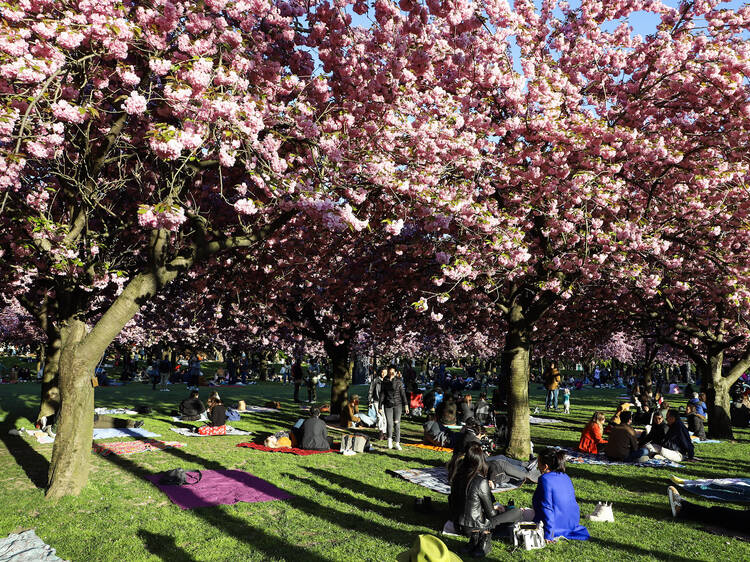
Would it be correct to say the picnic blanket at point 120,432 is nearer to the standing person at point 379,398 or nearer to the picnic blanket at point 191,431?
the picnic blanket at point 191,431

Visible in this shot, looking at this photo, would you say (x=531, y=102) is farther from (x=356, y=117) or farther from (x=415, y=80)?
(x=356, y=117)

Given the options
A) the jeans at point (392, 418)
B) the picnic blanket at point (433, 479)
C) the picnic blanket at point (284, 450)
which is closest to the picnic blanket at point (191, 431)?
the picnic blanket at point (284, 450)

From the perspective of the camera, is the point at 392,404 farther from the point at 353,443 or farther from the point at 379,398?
the point at 353,443

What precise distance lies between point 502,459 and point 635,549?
3.88 metres

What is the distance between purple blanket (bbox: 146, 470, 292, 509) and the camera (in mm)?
9734

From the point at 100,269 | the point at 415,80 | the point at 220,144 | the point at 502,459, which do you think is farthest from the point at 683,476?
the point at 100,269

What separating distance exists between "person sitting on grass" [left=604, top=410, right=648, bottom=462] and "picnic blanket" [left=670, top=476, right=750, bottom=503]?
2.64 meters

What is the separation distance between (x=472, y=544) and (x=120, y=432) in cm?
1301

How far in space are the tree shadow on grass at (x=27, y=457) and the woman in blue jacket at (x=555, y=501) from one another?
30.0ft

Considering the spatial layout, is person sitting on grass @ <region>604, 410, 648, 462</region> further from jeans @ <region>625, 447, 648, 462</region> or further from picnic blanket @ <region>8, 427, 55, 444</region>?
picnic blanket @ <region>8, 427, 55, 444</region>

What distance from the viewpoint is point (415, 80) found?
11.7m

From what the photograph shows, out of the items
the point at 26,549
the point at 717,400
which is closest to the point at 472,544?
the point at 26,549

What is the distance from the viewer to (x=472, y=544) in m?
7.53

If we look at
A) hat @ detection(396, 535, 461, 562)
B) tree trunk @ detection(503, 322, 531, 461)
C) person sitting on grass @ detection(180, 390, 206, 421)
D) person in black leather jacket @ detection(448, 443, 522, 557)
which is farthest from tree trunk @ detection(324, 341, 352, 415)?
hat @ detection(396, 535, 461, 562)
